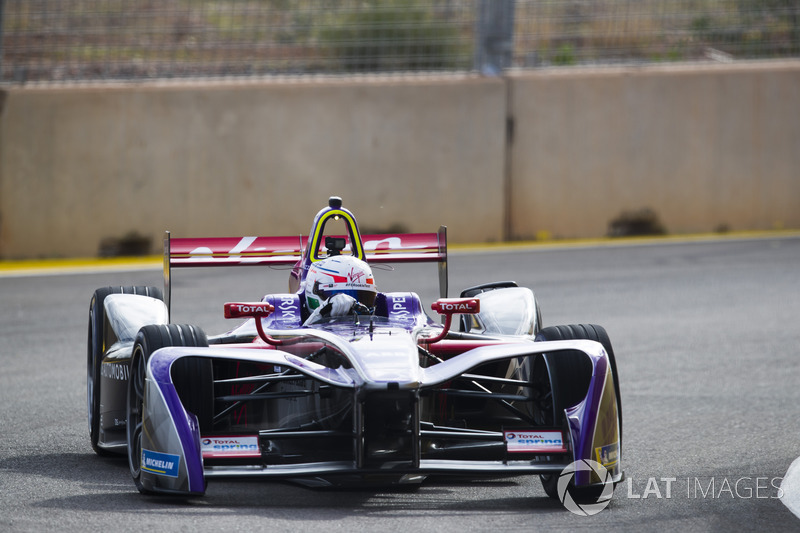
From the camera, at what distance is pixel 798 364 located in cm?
1006

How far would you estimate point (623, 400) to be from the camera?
8.79 meters

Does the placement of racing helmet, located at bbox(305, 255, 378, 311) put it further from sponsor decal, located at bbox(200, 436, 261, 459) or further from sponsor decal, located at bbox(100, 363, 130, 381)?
sponsor decal, located at bbox(200, 436, 261, 459)

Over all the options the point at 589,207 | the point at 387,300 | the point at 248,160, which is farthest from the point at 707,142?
the point at 387,300

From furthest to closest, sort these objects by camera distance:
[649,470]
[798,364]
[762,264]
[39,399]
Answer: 1. [762,264]
2. [798,364]
3. [39,399]
4. [649,470]

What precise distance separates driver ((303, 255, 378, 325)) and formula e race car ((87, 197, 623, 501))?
0.01 m

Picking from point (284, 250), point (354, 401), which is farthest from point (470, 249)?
point (354, 401)

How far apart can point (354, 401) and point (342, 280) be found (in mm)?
1483

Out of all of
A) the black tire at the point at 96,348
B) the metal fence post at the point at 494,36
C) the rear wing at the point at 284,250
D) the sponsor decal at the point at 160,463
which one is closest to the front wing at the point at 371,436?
the sponsor decal at the point at 160,463

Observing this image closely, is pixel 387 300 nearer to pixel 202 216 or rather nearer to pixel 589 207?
pixel 202 216

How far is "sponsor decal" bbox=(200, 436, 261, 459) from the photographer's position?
17.8 feet

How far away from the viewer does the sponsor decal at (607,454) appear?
18.4ft

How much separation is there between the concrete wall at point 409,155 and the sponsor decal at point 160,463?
9829mm

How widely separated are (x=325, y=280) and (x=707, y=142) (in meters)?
10.7

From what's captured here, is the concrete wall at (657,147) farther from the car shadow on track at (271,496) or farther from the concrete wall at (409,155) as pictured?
the car shadow on track at (271,496)
